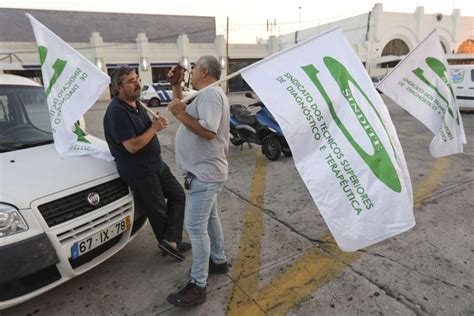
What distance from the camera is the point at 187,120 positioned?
7.51 ft

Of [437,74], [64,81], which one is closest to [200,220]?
[64,81]

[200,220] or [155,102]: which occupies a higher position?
[155,102]

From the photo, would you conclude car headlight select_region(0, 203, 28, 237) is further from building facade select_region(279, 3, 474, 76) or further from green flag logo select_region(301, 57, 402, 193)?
building facade select_region(279, 3, 474, 76)

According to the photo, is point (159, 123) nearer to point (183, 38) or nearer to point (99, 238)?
point (99, 238)

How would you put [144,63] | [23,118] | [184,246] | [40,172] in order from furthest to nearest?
1. [144,63]
2. [23,118]
3. [184,246]
4. [40,172]

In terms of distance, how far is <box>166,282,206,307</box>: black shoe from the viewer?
8.30ft

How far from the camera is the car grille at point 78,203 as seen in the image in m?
2.38

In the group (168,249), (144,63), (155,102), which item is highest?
(144,63)

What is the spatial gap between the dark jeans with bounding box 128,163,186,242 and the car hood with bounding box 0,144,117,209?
11.5 inches

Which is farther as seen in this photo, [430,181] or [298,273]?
[430,181]

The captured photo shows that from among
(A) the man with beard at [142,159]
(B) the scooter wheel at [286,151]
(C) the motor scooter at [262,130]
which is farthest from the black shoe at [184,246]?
(B) the scooter wheel at [286,151]

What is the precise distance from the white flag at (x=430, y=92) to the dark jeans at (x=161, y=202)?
233 centimetres

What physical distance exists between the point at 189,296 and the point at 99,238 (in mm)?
816

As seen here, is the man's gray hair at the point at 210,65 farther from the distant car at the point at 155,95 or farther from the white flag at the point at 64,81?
the distant car at the point at 155,95
